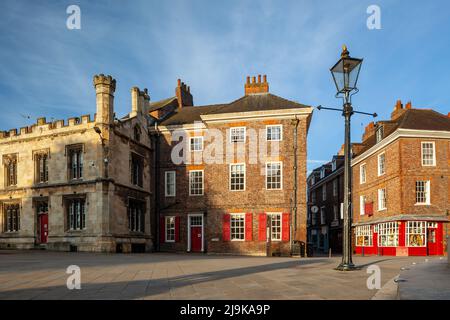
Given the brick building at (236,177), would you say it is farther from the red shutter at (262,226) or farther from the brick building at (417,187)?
the brick building at (417,187)

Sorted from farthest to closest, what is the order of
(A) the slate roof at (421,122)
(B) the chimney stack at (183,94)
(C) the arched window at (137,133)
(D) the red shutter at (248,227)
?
(B) the chimney stack at (183,94) < (C) the arched window at (137,133) < (A) the slate roof at (421,122) < (D) the red shutter at (248,227)

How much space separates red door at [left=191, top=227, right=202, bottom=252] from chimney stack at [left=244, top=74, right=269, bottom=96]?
11472 mm

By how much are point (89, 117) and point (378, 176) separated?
23315 mm

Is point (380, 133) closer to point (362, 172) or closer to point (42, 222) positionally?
point (362, 172)

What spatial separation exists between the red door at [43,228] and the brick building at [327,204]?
23477mm

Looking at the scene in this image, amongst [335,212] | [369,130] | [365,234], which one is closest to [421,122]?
[365,234]

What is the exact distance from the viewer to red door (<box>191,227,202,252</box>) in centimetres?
3034

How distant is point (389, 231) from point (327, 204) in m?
17.0

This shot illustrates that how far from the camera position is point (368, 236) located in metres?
35.1

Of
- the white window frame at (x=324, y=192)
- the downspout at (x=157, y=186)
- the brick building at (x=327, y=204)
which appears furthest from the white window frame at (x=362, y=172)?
the downspout at (x=157, y=186)

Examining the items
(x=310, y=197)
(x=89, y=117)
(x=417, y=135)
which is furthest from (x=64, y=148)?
(x=310, y=197)

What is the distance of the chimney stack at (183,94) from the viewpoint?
39281 mm
